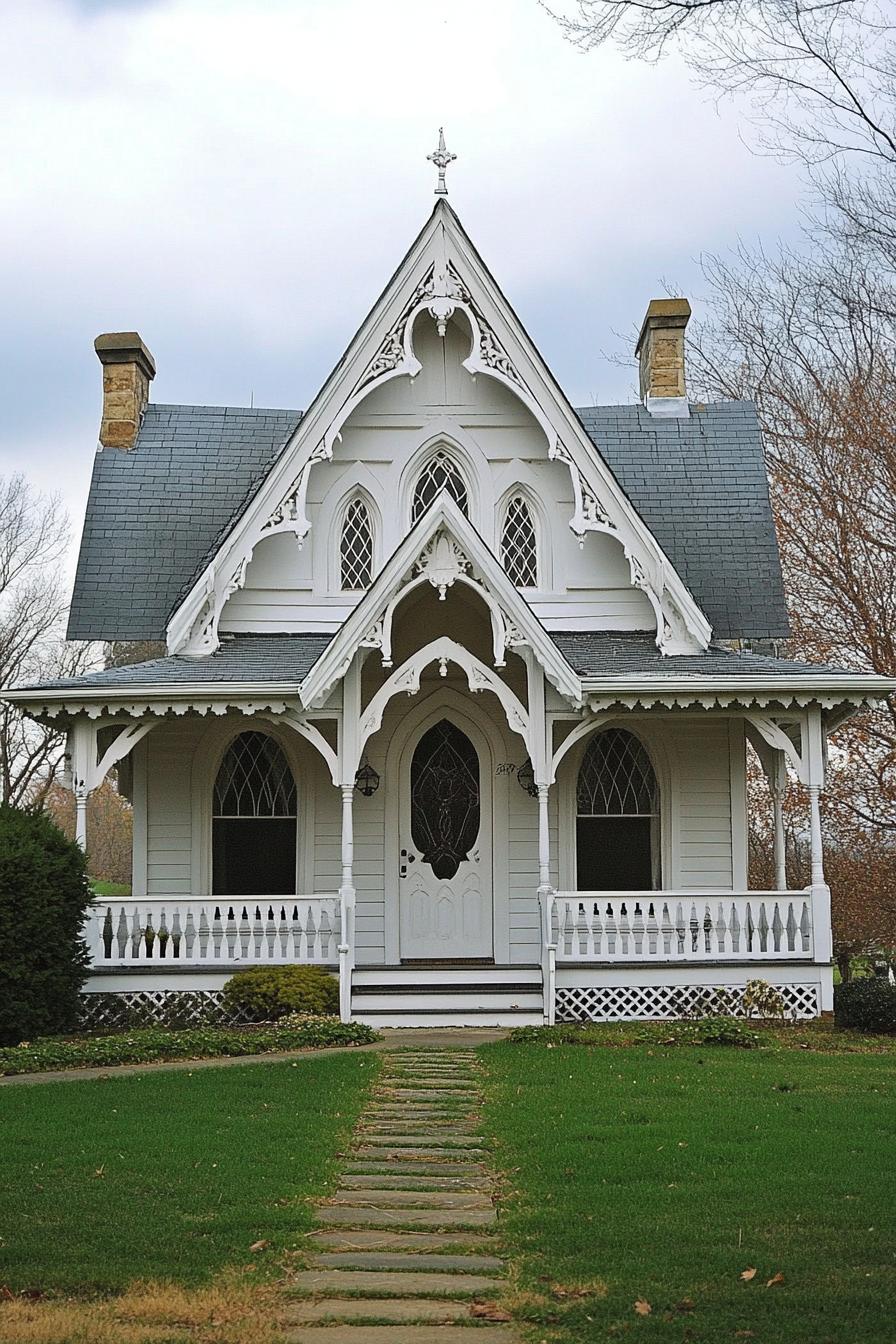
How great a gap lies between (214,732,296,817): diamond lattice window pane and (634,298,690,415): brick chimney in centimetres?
771

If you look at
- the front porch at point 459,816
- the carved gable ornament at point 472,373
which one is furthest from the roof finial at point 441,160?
the front porch at point 459,816

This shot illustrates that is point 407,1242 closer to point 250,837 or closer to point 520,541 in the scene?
point 250,837

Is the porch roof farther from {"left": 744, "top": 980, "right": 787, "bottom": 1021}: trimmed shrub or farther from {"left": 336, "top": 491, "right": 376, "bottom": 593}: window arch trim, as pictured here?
{"left": 744, "top": 980, "right": 787, "bottom": 1021}: trimmed shrub

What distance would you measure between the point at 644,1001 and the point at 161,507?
9075mm

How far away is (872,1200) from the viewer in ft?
24.8

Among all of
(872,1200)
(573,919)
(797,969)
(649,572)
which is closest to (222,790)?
(573,919)

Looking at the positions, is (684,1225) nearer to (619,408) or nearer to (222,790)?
(222,790)

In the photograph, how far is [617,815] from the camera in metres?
18.0

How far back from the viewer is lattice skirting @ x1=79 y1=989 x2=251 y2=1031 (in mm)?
15891

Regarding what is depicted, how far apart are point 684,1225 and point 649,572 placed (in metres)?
11.6

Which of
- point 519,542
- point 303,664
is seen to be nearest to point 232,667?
point 303,664

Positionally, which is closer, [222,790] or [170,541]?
[222,790]

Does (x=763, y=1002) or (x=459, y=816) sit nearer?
(x=763, y=1002)

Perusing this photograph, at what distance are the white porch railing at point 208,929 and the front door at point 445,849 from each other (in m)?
1.41
